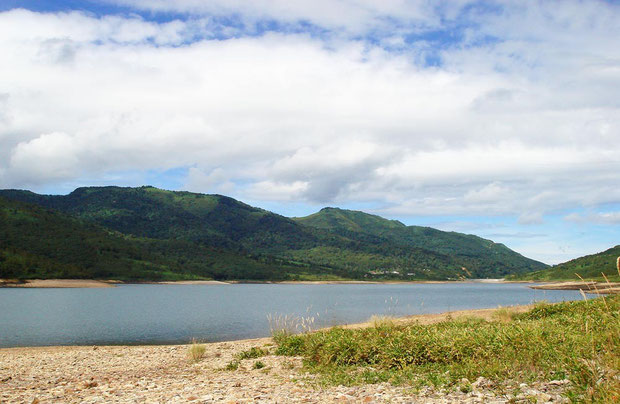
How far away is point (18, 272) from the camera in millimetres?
176375

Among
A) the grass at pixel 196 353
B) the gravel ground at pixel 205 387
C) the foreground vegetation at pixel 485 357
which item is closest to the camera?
the foreground vegetation at pixel 485 357

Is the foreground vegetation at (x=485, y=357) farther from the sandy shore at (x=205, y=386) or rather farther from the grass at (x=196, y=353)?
the grass at (x=196, y=353)

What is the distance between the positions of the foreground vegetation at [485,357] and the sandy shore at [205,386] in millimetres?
519

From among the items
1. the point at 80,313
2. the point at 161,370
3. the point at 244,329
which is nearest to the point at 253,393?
the point at 161,370

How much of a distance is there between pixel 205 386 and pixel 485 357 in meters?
8.39

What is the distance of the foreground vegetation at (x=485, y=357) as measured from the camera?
31.7 ft

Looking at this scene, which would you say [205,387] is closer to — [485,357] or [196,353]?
[485,357]

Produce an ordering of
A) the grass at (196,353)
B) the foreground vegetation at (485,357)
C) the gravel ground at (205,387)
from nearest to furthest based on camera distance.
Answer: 1. the foreground vegetation at (485,357)
2. the gravel ground at (205,387)
3. the grass at (196,353)

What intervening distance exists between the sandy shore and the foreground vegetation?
519 millimetres

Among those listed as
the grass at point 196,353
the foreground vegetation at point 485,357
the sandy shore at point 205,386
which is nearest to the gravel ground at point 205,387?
the sandy shore at point 205,386

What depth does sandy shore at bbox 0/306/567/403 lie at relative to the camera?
10.9 metres

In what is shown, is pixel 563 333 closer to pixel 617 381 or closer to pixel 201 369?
Result: pixel 617 381

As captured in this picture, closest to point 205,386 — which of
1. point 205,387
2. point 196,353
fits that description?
point 205,387

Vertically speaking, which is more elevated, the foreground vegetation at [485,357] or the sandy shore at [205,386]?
the foreground vegetation at [485,357]
